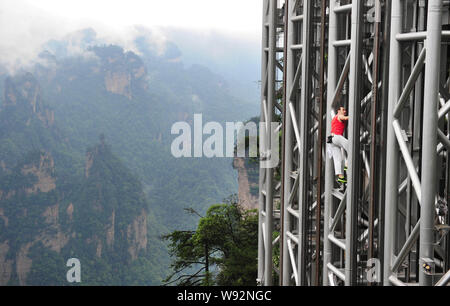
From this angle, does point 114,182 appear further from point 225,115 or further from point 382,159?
point 382,159

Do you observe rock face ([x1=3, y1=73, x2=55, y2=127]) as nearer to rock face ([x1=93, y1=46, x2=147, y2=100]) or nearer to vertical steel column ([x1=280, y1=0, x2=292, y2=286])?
rock face ([x1=93, y1=46, x2=147, y2=100])

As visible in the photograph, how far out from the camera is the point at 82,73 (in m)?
139

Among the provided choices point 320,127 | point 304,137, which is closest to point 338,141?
point 320,127

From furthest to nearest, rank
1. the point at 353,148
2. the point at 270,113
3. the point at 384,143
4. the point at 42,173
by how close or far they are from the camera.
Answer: the point at 42,173 < the point at 270,113 < the point at 353,148 < the point at 384,143

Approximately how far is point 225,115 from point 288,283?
126 metres

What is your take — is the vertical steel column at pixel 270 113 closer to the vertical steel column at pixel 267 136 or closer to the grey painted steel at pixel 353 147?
the vertical steel column at pixel 267 136

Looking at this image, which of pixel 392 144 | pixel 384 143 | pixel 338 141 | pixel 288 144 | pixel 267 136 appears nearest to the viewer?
pixel 392 144

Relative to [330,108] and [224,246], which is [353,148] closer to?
[330,108]

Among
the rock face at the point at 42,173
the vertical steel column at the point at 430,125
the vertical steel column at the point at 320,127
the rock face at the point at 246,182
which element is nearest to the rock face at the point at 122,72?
the rock face at the point at 42,173

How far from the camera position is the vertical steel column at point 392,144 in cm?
770

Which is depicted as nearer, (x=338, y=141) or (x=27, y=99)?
(x=338, y=141)

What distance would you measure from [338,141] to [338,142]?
0.08 feet

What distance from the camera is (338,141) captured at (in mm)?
9969

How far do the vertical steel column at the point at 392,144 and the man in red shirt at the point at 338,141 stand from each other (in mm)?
1886
